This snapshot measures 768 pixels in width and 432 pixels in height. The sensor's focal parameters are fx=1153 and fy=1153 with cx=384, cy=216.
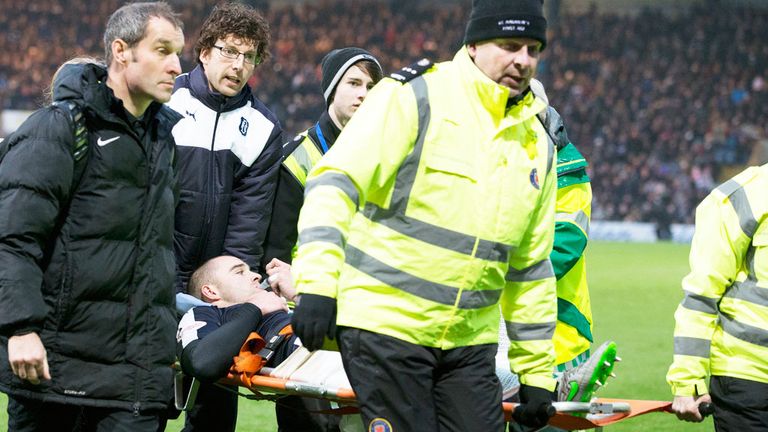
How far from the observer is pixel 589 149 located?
108 feet

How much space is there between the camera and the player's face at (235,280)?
529 centimetres

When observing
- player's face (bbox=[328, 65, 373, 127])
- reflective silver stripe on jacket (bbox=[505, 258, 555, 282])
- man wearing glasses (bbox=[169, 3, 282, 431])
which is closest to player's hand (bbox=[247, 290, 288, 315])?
man wearing glasses (bbox=[169, 3, 282, 431])

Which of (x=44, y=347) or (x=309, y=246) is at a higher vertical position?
(x=309, y=246)

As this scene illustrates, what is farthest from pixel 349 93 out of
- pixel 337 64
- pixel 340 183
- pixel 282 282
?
pixel 340 183

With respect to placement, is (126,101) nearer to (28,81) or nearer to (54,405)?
(54,405)

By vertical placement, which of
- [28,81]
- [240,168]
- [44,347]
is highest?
[240,168]

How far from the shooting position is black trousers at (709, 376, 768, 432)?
4.47 meters

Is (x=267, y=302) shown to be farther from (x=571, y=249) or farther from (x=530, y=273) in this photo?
(x=530, y=273)

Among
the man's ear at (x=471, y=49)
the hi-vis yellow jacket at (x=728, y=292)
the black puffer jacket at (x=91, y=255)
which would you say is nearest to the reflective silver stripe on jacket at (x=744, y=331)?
the hi-vis yellow jacket at (x=728, y=292)

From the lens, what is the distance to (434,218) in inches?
141

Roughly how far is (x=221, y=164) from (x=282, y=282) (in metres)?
0.66

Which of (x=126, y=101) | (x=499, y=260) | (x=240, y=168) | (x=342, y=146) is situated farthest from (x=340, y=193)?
(x=240, y=168)

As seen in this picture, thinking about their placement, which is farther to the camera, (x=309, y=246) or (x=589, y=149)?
(x=589, y=149)

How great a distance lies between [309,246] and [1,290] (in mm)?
996
